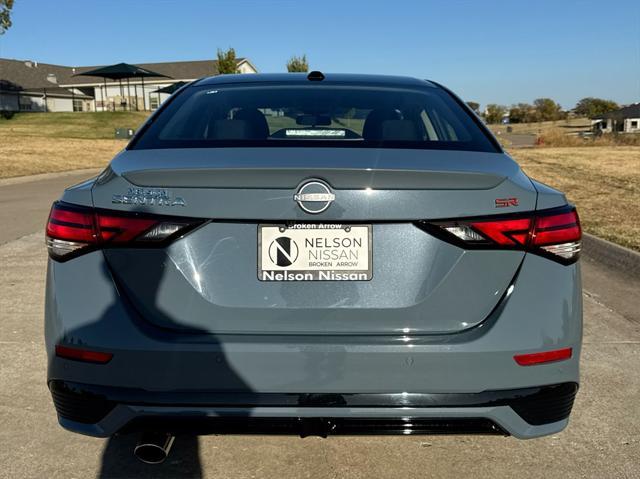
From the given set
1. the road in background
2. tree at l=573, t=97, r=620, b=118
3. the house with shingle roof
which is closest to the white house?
tree at l=573, t=97, r=620, b=118

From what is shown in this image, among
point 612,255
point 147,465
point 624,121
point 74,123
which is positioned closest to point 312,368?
point 147,465

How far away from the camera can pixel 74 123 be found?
49375 mm

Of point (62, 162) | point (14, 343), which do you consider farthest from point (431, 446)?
point (62, 162)

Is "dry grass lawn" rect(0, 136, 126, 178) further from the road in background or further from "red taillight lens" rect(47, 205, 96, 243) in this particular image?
"red taillight lens" rect(47, 205, 96, 243)

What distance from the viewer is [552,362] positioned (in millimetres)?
2213

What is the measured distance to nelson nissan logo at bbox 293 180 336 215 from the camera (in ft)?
6.84

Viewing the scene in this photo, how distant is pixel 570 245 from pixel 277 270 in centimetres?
98

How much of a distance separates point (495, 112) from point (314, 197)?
104366mm

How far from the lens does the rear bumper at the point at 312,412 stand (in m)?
2.14

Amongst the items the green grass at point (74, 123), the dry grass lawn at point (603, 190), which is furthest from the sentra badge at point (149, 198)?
the green grass at point (74, 123)

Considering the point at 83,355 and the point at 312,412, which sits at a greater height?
the point at 83,355

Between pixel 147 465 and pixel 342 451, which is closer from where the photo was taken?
pixel 147 465

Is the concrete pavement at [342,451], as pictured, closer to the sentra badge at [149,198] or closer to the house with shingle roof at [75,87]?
the sentra badge at [149,198]

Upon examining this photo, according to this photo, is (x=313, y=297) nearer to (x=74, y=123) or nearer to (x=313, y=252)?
(x=313, y=252)
